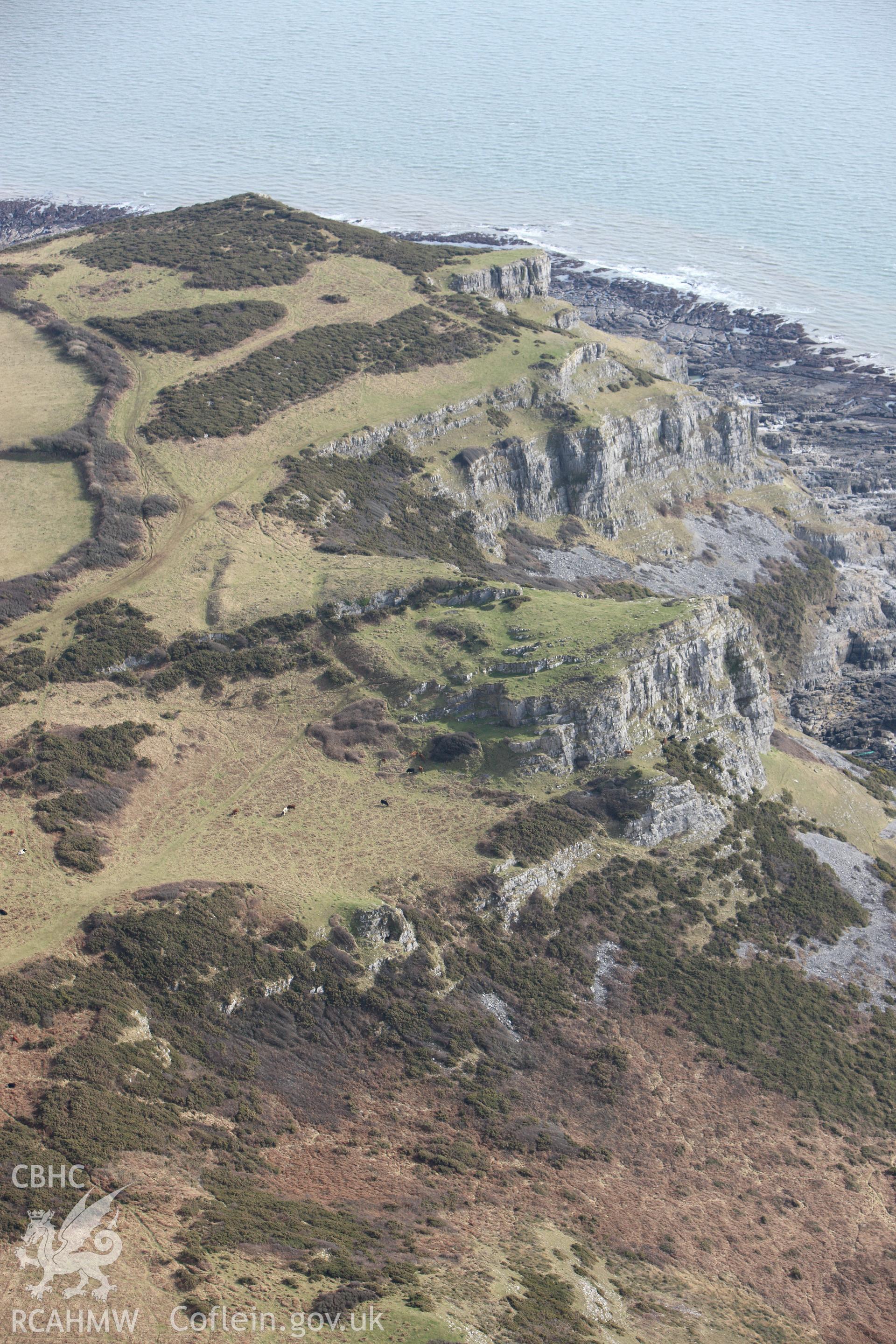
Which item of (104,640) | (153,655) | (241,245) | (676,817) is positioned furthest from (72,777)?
(241,245)

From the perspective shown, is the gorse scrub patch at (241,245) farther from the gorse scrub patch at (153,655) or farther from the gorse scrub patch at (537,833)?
the gorse scrub patch at (537,833)

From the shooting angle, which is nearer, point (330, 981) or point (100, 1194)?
point (100, 1194)

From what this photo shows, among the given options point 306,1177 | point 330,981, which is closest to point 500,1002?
point 330,981

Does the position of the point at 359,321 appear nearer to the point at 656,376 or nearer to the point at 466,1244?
the point at 656,376

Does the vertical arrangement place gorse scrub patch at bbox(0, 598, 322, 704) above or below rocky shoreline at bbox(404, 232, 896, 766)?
below

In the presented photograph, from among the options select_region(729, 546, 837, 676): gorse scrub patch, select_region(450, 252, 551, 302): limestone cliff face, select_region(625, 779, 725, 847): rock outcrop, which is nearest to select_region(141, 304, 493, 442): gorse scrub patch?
select_region(450, 252, 551, 302): limestone cliff face

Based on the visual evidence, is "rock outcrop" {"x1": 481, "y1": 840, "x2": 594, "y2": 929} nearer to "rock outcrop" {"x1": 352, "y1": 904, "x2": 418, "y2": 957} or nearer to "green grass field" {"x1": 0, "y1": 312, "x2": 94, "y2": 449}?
"rock outcrop" {"x1": 352, "y1": 904, "x2": 418, "y2": 957}

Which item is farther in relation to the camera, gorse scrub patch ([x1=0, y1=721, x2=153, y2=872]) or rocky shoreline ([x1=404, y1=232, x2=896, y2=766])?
A: rocky shoreline ([x1=404, y1=232, x2=896, y2=766])
